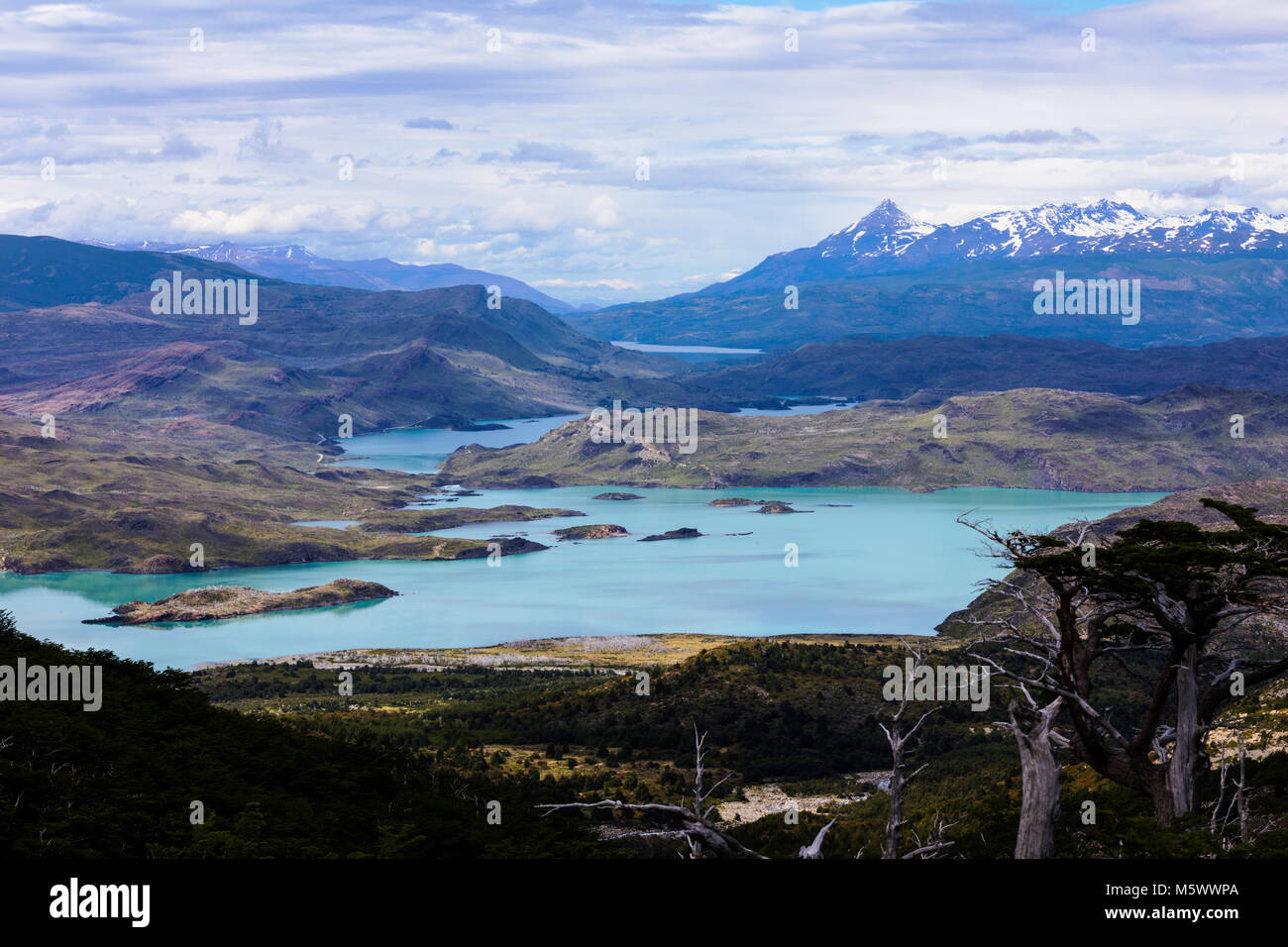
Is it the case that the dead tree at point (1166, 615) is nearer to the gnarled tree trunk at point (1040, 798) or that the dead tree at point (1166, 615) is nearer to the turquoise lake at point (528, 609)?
the gnarled tree trunk at point (1040, 798)

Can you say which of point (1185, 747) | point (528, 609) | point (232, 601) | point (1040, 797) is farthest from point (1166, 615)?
point (232, 601)

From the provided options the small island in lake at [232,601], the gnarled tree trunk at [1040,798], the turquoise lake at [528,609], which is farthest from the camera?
the small island in lake at [232,601]

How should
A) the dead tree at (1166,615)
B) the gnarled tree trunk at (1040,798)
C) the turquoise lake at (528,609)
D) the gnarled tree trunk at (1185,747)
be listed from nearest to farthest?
the gnarled tree trunk at (1040,798), the dead tree at (1166,615), the gnarled tree trunk at (1185,747), the turquoise lake at (528,609)
